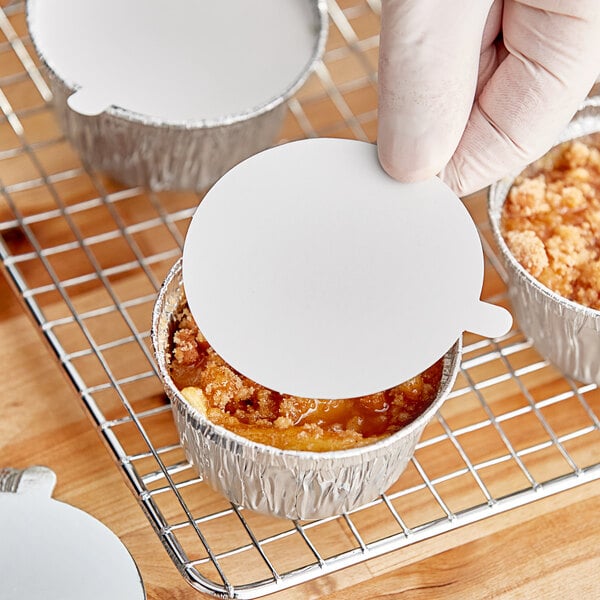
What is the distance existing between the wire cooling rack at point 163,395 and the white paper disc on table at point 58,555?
0.06 m

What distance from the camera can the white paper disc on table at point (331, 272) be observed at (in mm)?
1090

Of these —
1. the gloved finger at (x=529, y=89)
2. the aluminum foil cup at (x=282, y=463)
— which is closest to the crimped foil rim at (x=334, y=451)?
the aluminum foil cup at (x=282, y=463)

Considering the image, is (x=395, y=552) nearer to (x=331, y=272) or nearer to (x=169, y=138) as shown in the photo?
(x=331, y=272)

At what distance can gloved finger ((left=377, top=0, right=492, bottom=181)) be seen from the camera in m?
1.11

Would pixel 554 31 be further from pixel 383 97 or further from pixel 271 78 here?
pixel 271 78

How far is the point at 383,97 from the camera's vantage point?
3.80 feet

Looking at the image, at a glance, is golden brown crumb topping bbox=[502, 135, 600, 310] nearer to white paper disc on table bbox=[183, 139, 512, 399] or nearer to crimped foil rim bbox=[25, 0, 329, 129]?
white paper disc on table bbox=[183, 139, 512, 399]

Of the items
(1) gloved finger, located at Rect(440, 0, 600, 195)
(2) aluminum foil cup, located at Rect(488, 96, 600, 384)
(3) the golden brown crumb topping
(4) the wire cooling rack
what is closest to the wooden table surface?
(4) the wire cooling rack

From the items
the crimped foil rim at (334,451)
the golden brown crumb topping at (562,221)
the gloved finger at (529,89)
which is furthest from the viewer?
the golden brown crumb topping at (562,221)

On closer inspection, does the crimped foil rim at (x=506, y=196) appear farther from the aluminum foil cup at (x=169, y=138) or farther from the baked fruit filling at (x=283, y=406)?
the aluminum foil cup at (x=169, y=138)

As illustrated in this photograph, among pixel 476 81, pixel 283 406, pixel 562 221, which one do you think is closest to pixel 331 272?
pixel 283 406

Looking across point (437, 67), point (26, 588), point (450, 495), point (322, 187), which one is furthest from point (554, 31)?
point (26, 588)

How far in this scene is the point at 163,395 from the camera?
134cm

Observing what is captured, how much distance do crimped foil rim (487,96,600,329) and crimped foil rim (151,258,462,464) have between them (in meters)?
0.19
